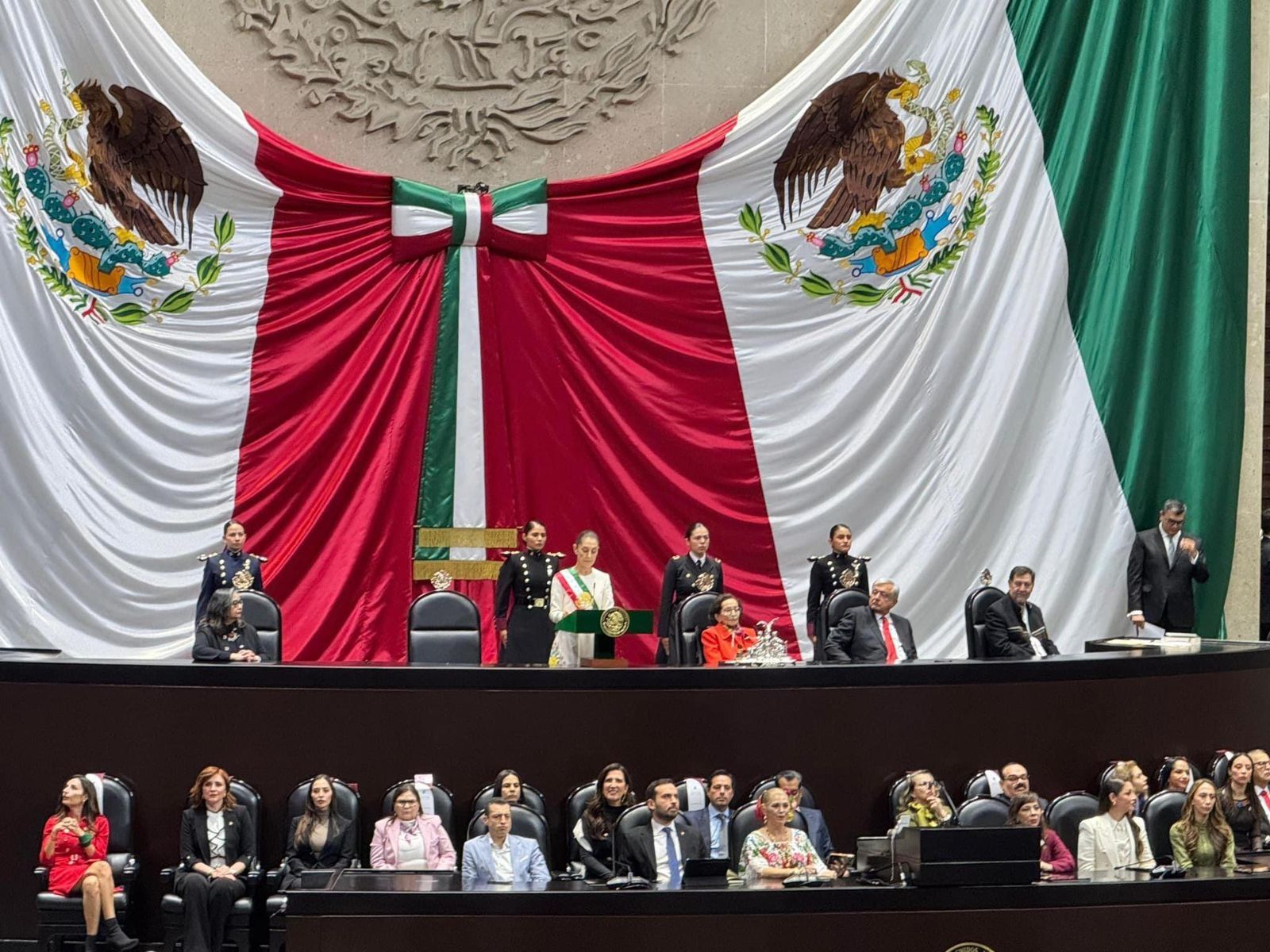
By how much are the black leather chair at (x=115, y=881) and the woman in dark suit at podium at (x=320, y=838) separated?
0.84 m

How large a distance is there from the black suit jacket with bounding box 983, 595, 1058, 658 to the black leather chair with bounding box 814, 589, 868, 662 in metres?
0.78

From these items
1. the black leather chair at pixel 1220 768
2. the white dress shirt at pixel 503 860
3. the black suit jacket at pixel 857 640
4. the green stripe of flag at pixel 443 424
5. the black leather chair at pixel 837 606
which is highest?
the green stripe of flag at pixel 443 424

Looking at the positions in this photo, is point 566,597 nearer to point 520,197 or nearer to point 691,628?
point 691,628

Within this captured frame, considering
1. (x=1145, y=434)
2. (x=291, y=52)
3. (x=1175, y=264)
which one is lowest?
(x=1145, y=434)

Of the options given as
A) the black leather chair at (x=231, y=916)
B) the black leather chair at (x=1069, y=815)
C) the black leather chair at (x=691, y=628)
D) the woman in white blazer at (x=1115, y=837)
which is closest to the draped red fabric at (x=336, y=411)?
the black leather chair at (x=691, y=628)

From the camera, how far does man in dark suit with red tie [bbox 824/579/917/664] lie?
10.7 m

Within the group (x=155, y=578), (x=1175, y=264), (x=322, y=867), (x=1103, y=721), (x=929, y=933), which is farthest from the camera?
(x=1175, y=264)

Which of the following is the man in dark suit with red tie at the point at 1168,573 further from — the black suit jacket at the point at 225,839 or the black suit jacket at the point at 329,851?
the black suit jacket at the point at 225,839

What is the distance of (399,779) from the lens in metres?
9.84

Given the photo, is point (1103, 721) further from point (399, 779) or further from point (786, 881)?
point (399, 779)

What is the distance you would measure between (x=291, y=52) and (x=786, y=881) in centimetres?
780

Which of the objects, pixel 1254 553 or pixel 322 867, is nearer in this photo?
pixel 322 867

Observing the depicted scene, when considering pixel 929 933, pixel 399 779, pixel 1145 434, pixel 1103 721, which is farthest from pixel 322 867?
pixel 1145 434

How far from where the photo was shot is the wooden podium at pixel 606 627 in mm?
10055
